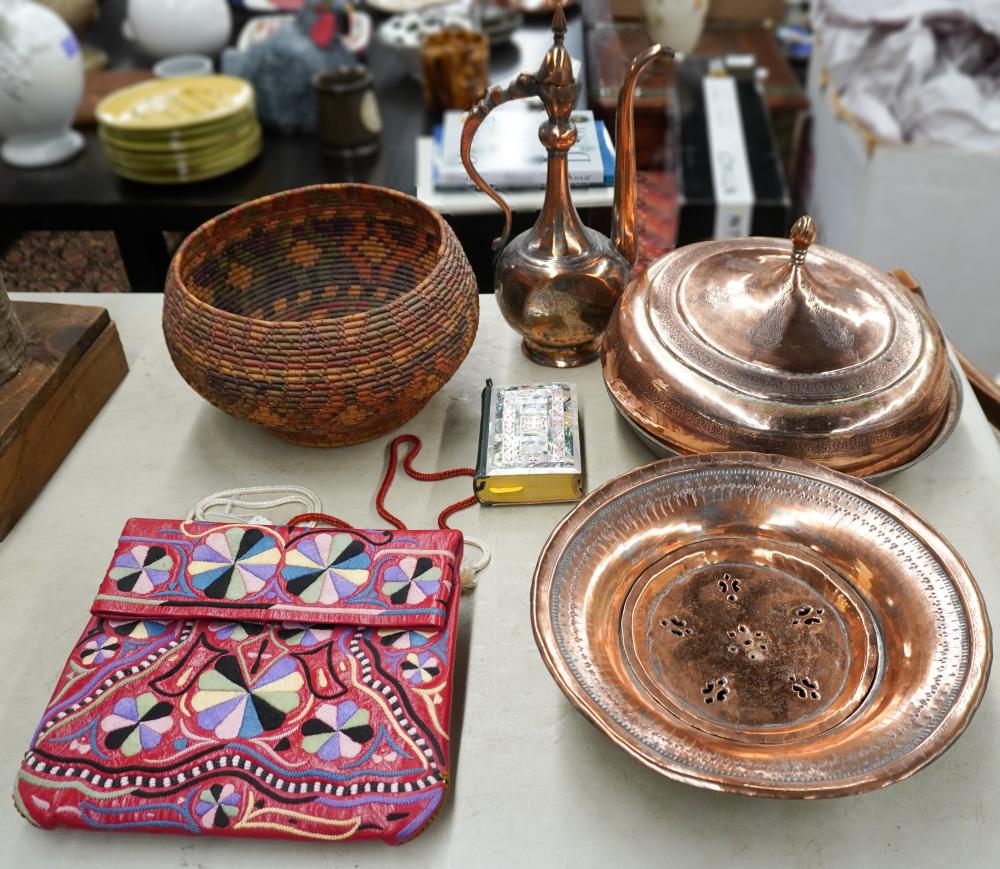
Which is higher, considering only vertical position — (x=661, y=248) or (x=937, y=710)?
(x=937, y=710)

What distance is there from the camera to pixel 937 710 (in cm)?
57

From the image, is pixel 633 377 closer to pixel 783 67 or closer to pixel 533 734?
pixel 533 734

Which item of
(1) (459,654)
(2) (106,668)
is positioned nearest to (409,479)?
(1) (459,654)

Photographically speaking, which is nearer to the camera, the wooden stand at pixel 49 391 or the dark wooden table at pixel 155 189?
the wooden stand at pixel 49 391

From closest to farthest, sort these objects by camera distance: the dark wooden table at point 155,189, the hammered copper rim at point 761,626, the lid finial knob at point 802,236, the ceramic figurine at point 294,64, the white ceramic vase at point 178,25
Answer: the hammered copper rim at point 761,626
the lid finial knob at point 802,236
the dark wooden table at point 155,189
the ceramic figurine at point 294,64
the white ceramic vase at point 178,25

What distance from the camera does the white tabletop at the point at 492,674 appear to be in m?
0.57

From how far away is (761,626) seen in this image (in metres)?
0.67

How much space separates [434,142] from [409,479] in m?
0.87

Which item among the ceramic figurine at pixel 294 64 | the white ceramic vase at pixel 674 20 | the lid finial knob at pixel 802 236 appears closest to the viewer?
the lid finial knob at pixel 802 236

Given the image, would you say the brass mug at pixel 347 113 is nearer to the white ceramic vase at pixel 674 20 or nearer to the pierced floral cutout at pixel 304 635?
the white ceramic vase at pixel 674 20

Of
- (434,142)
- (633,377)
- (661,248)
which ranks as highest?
(633,377)

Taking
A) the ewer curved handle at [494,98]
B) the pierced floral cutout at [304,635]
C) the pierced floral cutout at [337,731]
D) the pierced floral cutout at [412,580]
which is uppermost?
the ewer curved handle at [494,98]

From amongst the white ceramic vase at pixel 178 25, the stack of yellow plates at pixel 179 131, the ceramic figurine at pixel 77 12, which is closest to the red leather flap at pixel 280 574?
the stack of yellow plates at pixel 179 131

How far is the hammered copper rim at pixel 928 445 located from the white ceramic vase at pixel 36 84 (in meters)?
Result: 1.22
